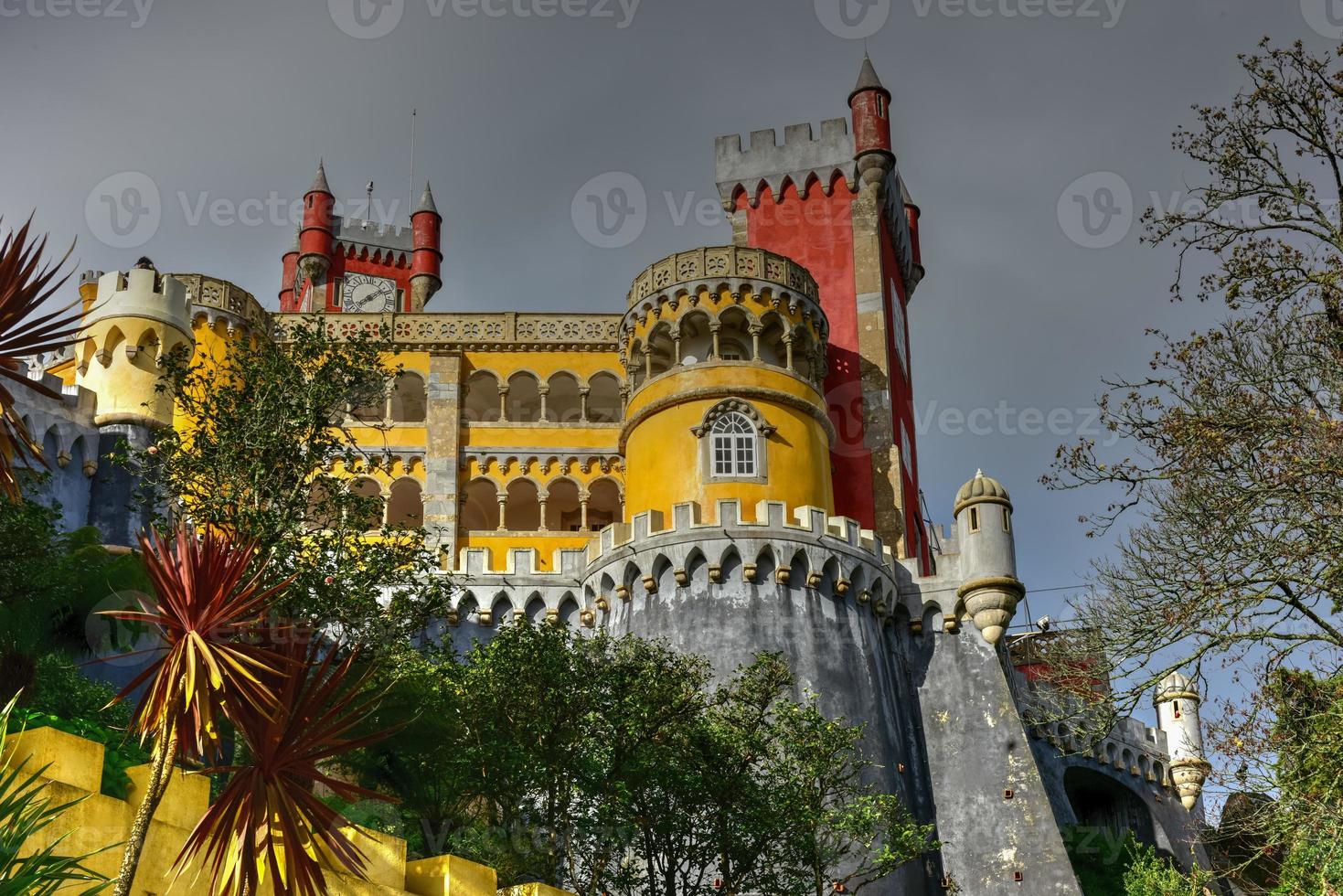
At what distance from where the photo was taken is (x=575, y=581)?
137 ft

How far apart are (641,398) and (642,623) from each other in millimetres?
6894

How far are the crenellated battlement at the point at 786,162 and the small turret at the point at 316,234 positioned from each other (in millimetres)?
19934

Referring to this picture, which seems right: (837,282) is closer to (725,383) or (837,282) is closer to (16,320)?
(725,383)

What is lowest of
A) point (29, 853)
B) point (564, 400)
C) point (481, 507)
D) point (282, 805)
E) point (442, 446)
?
point (29, 853)

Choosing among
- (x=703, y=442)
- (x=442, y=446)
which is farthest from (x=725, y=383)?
(x=442, y=446)

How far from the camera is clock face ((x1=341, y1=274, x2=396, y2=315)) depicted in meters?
63.8

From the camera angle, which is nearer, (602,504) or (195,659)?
(195,659)

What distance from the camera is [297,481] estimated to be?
26.3 meters

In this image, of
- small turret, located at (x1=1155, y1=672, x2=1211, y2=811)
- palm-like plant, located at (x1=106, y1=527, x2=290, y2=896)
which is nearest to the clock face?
small turret, located at (x1=1155, y1=672, x2=1211, y2=811)

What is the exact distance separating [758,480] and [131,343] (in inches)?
614

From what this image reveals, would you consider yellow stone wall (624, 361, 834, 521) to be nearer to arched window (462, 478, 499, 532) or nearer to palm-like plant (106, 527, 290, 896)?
arched window (462, 478, 499, 532)

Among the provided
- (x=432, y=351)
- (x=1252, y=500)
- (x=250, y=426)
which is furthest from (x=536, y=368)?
(x=1252, y=500)

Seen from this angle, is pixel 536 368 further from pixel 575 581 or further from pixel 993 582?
pixel 993 582

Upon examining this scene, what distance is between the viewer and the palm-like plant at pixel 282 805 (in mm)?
17109
